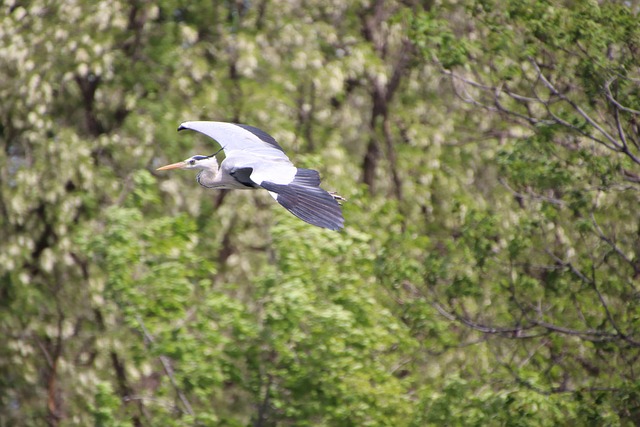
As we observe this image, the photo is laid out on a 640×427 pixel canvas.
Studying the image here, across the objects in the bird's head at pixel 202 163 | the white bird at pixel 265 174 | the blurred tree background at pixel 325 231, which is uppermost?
the white bird at pixel 265 174

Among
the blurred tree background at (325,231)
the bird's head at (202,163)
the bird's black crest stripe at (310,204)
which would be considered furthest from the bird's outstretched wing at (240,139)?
the bird's black crest stripe at (310,204)

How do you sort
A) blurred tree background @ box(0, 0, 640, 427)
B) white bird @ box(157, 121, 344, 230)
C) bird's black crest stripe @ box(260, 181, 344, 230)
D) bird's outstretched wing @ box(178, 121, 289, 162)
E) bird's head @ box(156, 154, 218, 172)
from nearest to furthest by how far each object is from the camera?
bird's black crest stripe @ box(260, 181, 344, 230) → white bird @ box(157, 121, 344, 230) → bird's outstretched wing @ box(178, 121, 289, 162) → bird's head @ box(156, 154, 218, 172) → blurred tree background @ box(0, 0, 640, 427)

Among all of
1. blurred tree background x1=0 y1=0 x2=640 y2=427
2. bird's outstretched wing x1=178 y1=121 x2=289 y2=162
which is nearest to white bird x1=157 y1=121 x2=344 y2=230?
→ bird's outstretched wing x1=178 y1=121 x2=289 y2=162

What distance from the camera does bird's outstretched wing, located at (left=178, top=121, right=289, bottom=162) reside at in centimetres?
980

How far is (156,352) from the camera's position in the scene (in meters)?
11.4

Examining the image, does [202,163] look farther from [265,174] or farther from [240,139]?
[265,174]

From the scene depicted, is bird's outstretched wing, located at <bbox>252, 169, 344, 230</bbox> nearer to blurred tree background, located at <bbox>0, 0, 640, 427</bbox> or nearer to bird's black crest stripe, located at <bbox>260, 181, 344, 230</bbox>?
bird's black crest stripe, located at <bbox>260, 181, 344, 230</bbox>

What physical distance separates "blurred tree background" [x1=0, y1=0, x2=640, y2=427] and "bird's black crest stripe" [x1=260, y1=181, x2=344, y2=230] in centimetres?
302

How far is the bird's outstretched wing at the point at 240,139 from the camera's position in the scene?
9.80m

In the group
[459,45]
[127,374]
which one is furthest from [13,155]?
[459,45]

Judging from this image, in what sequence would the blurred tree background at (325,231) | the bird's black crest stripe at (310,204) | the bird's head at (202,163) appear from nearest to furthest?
the bird's black crest stripe at (310,204) → the bird's head at (202,163) → the blurred tree background at (325,231)

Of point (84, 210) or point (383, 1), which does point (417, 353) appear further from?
point (383, 1)

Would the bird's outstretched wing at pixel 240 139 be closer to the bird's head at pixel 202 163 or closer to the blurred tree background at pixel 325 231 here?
the bird's head at pixel 202 163

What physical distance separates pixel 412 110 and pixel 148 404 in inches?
262
